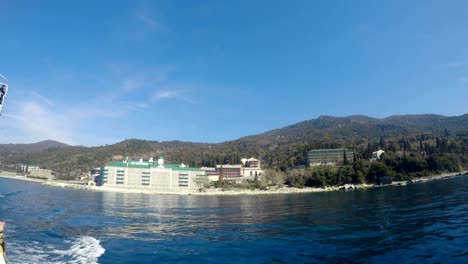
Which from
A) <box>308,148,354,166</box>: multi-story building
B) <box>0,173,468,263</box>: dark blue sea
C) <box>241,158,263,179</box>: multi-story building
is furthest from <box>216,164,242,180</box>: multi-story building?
<box>0,173,468,263</box>: dark blue sea

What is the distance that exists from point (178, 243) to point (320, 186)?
9969 cm

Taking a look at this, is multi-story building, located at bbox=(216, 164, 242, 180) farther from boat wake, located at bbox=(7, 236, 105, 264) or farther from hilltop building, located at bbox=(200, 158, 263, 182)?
boat wake, located at bbox=(7, 236, 105, 264)

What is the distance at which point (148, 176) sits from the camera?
478ft

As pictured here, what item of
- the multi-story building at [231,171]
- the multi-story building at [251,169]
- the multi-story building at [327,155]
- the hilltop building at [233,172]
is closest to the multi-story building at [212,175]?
the hilltop building at [233,172]

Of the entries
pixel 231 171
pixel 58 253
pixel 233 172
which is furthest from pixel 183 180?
pixel 58 253

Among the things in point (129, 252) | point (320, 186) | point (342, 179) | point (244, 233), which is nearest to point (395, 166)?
point (342, 179)

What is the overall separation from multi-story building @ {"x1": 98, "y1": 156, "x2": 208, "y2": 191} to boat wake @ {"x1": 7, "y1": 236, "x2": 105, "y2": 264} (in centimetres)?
11760

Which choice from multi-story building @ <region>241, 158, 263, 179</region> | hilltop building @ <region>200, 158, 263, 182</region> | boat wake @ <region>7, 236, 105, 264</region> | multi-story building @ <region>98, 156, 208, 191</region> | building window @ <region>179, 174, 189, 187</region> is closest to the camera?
boat wake @ <region>7, 236, 105, 264</region>

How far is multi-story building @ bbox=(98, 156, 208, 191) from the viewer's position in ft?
465

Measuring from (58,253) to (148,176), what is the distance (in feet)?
422

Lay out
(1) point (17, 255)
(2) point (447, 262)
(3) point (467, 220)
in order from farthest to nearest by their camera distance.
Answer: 1. (3) point (467, 220)
2. (1) point (17, 255)
3. (2) point (447, 262)

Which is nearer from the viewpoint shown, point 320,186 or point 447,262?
point 447,262

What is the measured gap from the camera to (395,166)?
414 ft

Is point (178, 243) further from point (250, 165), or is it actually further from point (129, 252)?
point (250, 165)
